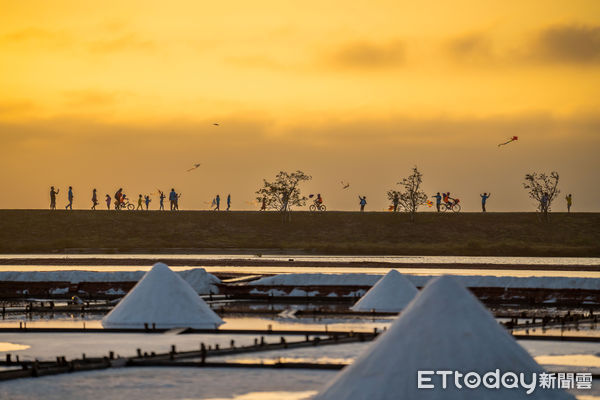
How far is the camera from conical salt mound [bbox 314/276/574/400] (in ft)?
31.6

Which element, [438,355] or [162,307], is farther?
[162,307]

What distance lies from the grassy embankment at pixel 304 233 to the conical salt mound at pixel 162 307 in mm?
33164

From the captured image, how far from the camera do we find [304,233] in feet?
205

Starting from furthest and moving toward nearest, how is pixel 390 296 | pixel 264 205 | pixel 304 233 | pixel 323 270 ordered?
pixel 264 205 → pixel 304 233 → pixel 323 270 → pixel 390 296

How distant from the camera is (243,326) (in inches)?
784

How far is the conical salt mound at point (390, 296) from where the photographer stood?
75.9 feet

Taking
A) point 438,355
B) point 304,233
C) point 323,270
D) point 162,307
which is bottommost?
point 438,355

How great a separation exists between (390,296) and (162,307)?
5810 millimetres

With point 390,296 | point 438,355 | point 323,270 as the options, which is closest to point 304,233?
point 323,270

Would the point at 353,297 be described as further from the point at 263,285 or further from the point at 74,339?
the point at 74,339

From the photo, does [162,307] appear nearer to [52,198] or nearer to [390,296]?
[390,296]

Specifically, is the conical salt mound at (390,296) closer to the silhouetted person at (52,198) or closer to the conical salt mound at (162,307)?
the conical salt mound at (162,307)

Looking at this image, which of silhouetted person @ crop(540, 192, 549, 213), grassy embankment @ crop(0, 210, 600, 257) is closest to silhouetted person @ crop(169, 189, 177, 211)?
grassy embankment @ crop(0, 210, 600, 257)

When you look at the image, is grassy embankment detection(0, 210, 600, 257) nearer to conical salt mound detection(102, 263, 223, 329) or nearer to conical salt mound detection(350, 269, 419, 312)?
conical salt mound detection(350, 269, 419, 312)
